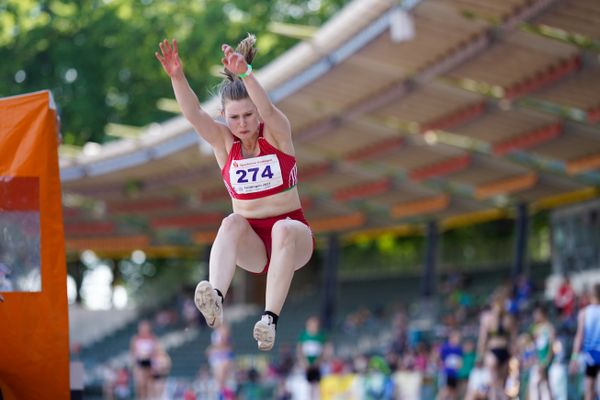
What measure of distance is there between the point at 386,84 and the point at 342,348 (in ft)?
34.3

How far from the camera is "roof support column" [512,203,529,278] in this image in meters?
25.8

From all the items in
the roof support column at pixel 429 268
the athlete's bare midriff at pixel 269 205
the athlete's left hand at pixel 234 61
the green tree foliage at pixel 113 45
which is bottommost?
the athlete's bare midriff at pixel 269 205

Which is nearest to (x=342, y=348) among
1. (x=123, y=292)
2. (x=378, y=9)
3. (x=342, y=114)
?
(x=342, y=114)

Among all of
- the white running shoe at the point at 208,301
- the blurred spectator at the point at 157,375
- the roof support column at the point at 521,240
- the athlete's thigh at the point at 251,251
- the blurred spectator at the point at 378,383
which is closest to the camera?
the white running shoe at the point at 208,301

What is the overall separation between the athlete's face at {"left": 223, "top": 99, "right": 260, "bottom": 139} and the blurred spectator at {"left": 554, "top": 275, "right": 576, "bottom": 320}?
46.3 feet

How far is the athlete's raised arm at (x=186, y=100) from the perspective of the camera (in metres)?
6.76

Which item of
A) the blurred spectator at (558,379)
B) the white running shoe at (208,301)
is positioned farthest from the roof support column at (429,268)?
the white running shoe at (208,301)

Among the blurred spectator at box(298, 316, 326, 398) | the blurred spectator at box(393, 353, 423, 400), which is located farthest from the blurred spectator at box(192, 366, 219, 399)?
the blurred spectator at box(298, 316, 326, 398)

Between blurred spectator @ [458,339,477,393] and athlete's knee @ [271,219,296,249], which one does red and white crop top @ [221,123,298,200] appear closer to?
athlete's knee @ [271,219,296,249]

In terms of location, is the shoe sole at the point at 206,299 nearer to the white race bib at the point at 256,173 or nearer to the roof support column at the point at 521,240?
the white race bib at the point at 256,173

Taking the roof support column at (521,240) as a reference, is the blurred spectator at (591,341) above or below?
below

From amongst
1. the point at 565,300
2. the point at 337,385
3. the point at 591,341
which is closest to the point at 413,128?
the point at 565,300

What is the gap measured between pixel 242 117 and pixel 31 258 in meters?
1.92

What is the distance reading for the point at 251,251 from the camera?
7.02 metres
